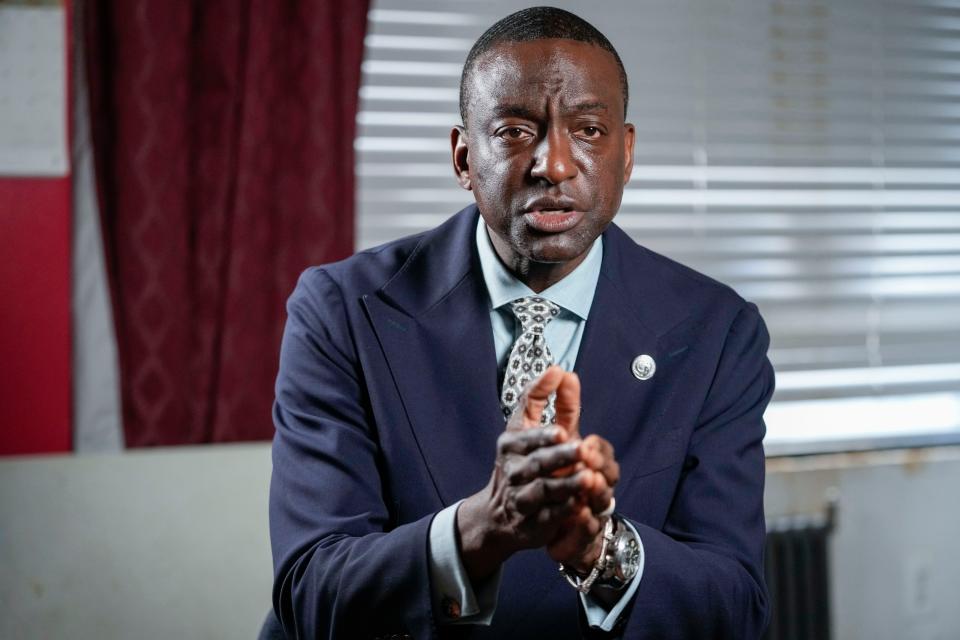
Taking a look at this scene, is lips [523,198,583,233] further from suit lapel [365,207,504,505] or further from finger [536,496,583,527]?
finger [536,496,583,527]

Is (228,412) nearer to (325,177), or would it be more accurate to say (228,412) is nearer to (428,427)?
(325,177)

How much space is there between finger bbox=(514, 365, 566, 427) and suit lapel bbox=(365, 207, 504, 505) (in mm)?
308

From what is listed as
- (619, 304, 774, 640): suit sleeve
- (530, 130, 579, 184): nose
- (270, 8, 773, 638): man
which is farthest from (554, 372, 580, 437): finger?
(530, 130, 579, 184): nose

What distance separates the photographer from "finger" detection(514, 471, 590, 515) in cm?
104

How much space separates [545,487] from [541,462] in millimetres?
29

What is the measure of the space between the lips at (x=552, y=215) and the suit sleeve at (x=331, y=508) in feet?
1.08

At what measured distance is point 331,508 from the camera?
1.34 m

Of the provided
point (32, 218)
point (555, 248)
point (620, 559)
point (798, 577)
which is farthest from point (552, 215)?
point (798, 577)

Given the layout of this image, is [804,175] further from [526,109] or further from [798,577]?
[526,109]

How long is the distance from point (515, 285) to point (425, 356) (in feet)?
0.57

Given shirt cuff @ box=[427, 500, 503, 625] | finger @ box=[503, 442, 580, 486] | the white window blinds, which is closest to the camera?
finger @ box=[503, 442, 580, 486]

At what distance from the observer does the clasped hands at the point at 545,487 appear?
1.04m

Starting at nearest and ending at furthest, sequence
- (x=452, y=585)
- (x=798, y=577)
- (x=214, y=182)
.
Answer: (x=452, y=585)
(x=214, y=182)
(x=798, y=577)

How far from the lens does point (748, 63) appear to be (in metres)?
3.01
